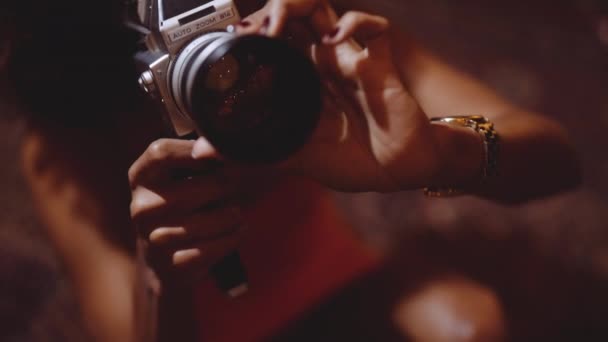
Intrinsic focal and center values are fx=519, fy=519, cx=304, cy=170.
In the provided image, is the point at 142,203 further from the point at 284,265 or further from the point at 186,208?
the point at 284,265

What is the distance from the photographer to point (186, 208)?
1.46 ft

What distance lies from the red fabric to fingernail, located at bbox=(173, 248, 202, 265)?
0.57ft

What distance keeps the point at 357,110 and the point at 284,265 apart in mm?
325

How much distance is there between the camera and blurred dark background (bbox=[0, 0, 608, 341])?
3.00ft

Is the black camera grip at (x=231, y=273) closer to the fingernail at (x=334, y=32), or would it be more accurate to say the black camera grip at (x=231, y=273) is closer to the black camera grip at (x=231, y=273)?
the black camera grip at (x=231, y=273)

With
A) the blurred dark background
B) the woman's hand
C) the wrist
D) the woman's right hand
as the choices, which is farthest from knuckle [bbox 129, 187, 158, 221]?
the blurred dark background

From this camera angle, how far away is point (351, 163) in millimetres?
472

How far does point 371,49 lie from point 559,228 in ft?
2.30

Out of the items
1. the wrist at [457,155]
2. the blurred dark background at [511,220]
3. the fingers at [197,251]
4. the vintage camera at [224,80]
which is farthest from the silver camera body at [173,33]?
the blurred dark background at [511,220]

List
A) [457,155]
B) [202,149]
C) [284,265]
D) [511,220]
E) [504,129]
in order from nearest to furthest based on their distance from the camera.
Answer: [202,149], [457,155], [504,129], [284,265], [511,220]

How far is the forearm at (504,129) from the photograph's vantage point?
2.00 feet

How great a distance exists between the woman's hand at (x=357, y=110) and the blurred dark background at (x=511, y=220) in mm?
370

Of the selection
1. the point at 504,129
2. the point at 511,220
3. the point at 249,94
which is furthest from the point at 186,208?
the point at 511,220

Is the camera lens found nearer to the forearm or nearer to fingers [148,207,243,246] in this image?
fingers [148,207,243,246]
